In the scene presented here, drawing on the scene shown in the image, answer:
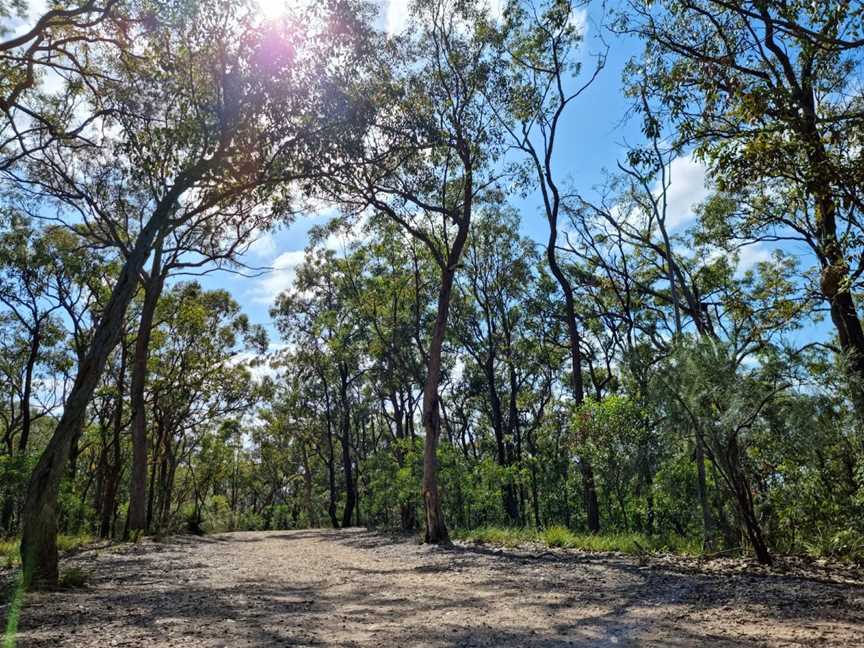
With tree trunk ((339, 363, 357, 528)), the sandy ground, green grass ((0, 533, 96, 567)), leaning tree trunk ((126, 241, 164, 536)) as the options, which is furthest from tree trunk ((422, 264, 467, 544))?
tree trunk ((339, 363, 357, 528))

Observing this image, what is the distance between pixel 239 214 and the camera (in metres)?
13.6

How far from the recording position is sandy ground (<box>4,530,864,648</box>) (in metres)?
4.36

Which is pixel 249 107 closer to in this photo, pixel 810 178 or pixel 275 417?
pixel 810 178

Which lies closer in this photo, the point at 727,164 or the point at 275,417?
the point at 727,164

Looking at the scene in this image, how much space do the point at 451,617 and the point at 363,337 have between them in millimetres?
19445

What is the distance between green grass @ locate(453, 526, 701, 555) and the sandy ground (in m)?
1.34

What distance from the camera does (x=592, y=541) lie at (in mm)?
A: 10805

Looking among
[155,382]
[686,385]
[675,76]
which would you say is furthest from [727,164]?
[155,382]

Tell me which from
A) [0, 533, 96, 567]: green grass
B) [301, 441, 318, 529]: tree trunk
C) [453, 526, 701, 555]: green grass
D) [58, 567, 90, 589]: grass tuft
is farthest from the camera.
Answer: [301, 441, 318, 529]: tree trunk

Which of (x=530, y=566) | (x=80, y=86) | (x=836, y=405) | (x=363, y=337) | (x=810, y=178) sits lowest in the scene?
(x=530, y=566)

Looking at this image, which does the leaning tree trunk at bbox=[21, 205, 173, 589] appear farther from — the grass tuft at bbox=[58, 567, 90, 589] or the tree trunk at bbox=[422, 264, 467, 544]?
the tree trunk at bbox=[422, 264, 467, 544]

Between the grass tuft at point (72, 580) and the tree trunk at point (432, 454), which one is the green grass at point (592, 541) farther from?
the grass tuft at point (72, 580)

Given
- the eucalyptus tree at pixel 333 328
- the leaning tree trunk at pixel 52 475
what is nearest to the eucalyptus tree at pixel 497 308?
the eucalyptus tree at pixel 333 328

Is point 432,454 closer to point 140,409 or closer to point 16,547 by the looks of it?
point 16,547
